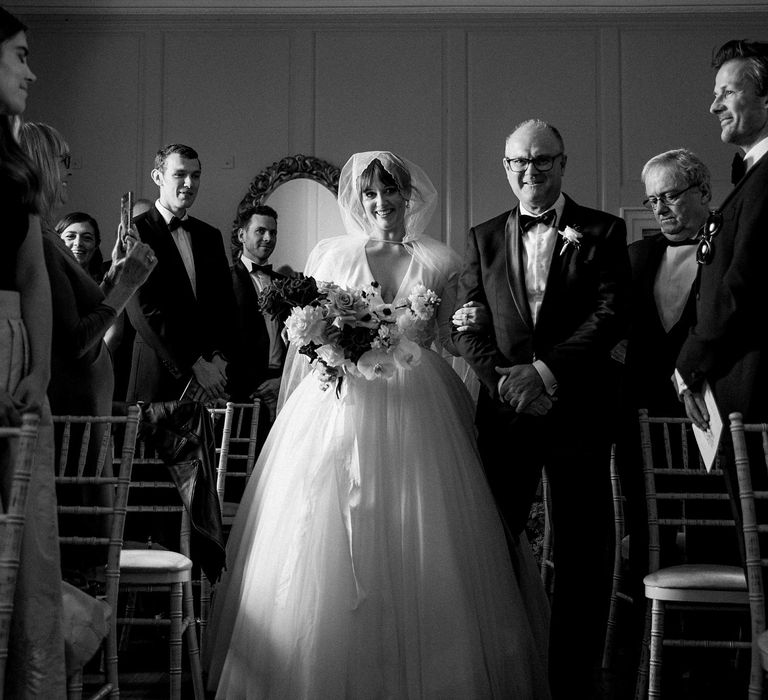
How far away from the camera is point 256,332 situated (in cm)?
541

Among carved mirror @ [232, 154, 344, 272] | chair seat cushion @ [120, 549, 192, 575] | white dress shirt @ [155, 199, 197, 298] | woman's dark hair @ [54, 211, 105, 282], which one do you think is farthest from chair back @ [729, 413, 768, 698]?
carved mirror @ [232, 154, 344, 272]

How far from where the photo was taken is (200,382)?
13.6ft

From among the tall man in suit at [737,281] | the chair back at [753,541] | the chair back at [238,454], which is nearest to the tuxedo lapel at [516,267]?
the tall man in suit at [737,281]

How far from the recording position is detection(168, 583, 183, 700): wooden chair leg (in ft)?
9.51

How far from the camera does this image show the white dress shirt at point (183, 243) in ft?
14.7

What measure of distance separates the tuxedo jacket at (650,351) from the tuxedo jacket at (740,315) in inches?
40.8

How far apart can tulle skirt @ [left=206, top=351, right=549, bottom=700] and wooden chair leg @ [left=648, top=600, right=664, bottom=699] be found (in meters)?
0.44

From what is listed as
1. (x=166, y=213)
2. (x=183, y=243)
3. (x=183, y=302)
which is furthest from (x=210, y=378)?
(x=166, y=213)

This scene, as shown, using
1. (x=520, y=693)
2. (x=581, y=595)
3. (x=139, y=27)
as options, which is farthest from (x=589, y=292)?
(x=139, y=27)

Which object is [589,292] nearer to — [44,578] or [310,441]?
[310,441]

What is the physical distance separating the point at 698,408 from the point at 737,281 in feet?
1.21

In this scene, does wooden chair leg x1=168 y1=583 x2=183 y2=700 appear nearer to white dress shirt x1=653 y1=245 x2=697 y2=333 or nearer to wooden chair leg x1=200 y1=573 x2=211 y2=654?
wooden chair leg x1=200 y1=573 x2=211 y2=654

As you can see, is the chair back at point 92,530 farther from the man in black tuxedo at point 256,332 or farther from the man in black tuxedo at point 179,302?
the man in black tuxedo at point 256,332

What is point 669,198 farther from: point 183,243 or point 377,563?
point 183,243
